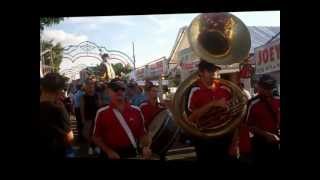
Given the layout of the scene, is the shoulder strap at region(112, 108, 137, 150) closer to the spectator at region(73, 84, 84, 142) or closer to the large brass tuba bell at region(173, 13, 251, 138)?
the spectator at region(73, 84, 84, 142)

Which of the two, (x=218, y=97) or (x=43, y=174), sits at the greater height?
(x=218, y=97)

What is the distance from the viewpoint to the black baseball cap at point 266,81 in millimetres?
3973

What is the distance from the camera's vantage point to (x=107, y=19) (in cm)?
423

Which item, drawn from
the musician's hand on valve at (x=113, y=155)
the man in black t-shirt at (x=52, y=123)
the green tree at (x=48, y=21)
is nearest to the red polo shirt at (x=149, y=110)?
the musician's hand on valve at (x=113, y=155)

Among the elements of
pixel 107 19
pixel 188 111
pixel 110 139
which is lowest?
pixel 110 139

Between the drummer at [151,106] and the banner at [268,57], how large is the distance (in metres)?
0.90

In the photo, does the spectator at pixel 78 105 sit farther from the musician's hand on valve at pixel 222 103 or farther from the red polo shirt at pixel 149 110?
the musician's hand on valve at pixel 222 103

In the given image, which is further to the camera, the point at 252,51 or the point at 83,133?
the point at 83,133

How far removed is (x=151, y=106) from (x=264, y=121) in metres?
1.00

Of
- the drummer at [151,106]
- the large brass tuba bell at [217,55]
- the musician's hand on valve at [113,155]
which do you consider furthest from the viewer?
the musician's hand on valve at [113,155]

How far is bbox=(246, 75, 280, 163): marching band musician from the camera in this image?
13.2 ft

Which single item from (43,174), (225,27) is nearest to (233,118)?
(225,27)
